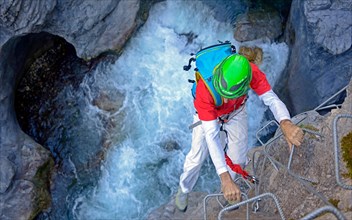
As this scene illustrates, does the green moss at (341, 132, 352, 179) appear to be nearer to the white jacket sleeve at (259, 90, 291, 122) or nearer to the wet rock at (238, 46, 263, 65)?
the white jacket sleeve at (259, 90, 291, 122)

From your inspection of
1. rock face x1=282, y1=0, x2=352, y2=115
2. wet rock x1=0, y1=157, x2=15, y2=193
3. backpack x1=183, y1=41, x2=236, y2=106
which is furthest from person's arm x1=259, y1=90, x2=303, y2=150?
wet rock x1=0, y1=157, x2=15, y2=193

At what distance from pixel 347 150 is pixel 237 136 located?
1.78 m

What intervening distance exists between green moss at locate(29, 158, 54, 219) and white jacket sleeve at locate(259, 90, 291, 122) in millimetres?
5999

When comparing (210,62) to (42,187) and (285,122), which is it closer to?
(285,122)

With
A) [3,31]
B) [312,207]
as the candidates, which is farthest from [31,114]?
[312,207]

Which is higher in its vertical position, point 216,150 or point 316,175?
point 316,175

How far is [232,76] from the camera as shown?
468 cm

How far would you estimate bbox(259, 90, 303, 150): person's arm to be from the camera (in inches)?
180

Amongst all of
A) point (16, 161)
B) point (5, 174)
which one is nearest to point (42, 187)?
point (16, 161)

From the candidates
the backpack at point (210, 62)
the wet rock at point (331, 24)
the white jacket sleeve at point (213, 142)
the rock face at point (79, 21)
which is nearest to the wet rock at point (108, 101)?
the rock face at point (79, 21)

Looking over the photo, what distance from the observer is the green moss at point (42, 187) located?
30.6 ft

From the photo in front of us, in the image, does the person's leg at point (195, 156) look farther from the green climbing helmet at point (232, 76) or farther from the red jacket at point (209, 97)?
the green climbing helmet at point (232, 76)

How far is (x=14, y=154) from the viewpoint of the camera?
9227mm

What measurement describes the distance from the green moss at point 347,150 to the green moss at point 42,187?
22.5 ft
